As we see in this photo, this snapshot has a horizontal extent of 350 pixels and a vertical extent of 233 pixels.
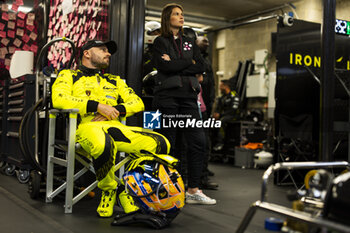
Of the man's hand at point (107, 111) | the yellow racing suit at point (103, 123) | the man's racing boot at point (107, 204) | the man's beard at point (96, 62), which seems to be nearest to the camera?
the yellow racing suit at point (103, 123)

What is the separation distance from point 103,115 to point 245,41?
806 centimetres

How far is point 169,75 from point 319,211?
2244 millimetres

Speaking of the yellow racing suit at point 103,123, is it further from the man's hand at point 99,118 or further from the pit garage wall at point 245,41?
the pit garage wall at point 245,41

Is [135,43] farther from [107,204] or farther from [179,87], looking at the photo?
[107,204]

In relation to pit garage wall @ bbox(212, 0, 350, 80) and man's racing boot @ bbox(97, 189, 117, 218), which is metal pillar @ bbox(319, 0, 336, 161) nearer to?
man's racing boot @ bbox(97, 189, 117, 218)

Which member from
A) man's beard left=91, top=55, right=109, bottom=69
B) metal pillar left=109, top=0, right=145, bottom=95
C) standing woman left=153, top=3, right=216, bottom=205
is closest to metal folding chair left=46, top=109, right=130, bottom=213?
man's beard left=91, top=55, right=109, bottom=69

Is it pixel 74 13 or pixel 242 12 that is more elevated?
pixel 242 12

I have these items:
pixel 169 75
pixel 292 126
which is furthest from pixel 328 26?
pixel 292 126

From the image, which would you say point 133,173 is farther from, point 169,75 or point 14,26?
point 14,26

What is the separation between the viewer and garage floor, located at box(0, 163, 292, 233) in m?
2.59

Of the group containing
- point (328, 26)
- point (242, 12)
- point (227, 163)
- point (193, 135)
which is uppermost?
point (242, 12)

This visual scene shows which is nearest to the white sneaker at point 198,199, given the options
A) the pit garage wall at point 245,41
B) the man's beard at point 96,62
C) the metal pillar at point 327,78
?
the metal pillar at point 327,78

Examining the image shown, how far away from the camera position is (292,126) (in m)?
4.85

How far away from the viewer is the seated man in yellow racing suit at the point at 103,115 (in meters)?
2.78
